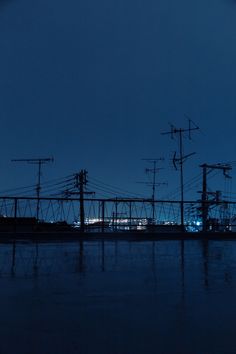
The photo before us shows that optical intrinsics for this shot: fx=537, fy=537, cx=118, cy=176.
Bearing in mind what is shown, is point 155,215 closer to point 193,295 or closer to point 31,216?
point 31,216

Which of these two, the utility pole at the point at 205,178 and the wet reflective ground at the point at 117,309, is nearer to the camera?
the wet reflective ground at the point at 117,309

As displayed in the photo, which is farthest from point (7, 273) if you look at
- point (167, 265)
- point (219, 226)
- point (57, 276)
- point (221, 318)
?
point (219, 226)

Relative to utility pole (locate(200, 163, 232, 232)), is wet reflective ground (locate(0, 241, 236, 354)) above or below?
below

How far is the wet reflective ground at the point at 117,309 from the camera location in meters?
2.51

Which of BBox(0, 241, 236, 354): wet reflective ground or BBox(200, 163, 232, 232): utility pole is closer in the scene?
BBox(0, 241, 236, 354): wet reflective ground

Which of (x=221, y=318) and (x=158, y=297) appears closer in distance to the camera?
(x=221, y=318)

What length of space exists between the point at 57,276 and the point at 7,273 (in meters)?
0.57

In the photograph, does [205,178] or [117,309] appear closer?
[117,309]

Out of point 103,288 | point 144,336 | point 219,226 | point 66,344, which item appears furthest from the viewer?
point 219,226

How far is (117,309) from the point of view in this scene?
3326 millimetres

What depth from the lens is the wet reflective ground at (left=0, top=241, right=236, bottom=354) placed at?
251 cm

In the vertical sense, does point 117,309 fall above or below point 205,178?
below

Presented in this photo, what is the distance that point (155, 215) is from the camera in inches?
636

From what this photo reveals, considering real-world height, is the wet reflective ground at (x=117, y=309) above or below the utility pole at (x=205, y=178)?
below
